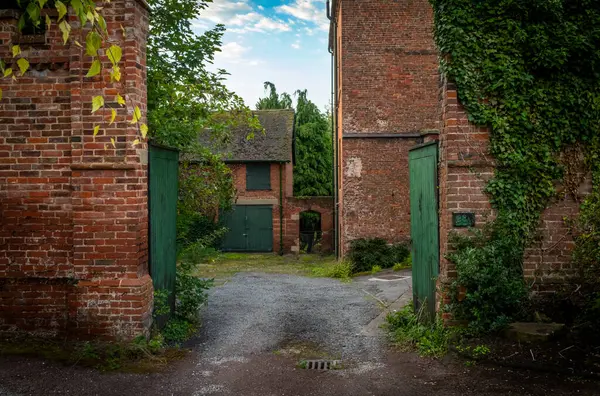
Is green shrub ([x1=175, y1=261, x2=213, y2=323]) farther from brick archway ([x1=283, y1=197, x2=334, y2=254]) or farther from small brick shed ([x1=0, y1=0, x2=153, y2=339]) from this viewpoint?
brick archway ([x1=283, y1=197, x2=334, y2=254])

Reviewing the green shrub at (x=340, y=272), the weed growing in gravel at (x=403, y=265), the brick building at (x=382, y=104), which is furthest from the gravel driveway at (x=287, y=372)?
the brick building at (x=382, y=104)

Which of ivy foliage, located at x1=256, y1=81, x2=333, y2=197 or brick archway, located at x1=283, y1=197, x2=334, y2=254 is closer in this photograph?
brick archway, located at x1=283, y1=197, x2=334, y2=254

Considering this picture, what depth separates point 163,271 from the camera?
7176mm

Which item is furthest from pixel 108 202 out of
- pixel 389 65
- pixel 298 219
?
pixel 298 219

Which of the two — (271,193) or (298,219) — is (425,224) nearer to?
(298,219)

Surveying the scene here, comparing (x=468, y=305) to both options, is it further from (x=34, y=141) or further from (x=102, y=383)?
(x=34, y=141)

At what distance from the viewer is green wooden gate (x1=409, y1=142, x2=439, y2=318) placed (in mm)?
6934

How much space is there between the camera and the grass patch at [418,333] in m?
6.35

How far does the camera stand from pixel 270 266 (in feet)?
65.1

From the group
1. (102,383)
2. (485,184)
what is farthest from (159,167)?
(485,184)

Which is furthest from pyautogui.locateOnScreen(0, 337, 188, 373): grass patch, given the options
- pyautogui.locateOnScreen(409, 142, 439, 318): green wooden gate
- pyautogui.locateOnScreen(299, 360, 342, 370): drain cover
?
pyautogui.locateOnScreen(409, 142, 439, 318): green wooden gate

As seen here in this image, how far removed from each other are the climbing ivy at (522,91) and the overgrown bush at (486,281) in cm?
18

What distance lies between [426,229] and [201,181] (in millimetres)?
4514

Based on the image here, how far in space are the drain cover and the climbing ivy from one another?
245 centimetres
